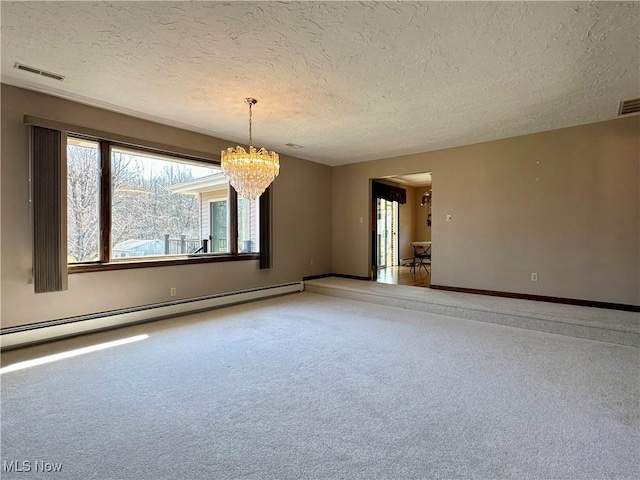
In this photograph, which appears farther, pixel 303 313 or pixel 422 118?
pixel 303 313

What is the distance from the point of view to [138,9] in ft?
6.89

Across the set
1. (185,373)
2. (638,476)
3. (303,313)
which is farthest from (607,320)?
(185,373)

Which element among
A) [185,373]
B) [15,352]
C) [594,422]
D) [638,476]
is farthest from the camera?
[15,352]

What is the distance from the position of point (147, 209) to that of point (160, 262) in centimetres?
76

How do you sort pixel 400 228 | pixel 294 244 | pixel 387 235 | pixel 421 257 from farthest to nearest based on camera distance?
pixel 400 228 → pixel 387 235 → pixel 421 257 → pixel 294 244

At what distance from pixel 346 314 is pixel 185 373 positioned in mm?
2441

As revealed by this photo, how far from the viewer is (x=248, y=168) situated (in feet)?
11.3

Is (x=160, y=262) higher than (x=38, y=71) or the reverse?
the reverse

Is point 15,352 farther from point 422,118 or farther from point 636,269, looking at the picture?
point 636,269

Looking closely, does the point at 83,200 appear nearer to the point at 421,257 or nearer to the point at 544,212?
the point at 544,212

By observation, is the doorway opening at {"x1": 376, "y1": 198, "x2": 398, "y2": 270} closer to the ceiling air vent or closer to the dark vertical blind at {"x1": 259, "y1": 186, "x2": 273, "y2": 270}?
the dark vertical blind at {"x1": 259, "y1": 186, "x2": 273, "y2": 270}

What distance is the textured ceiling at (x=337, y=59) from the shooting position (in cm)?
213

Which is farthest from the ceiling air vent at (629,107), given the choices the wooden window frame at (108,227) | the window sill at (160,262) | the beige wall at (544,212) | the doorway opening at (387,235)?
the wooden window frame at (108,227)

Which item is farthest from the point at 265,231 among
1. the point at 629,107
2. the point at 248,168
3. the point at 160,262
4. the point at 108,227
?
the point at 629,107
